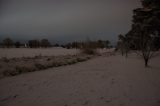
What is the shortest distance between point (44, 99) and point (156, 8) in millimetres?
17101

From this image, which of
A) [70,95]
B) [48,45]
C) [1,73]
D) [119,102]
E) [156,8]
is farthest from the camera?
[48,45]

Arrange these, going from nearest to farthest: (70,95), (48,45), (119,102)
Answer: (119,102), (70,95), (48,45)

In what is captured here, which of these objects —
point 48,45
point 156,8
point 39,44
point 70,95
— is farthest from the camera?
point 48,45

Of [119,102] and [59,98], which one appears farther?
[59,98]

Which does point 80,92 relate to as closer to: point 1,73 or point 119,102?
point 119,102

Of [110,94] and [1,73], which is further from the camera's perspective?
[1,73]

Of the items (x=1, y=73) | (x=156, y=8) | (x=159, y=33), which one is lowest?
(x=1, y=73)

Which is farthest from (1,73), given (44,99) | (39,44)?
(39,44)

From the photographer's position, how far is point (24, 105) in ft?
11.8

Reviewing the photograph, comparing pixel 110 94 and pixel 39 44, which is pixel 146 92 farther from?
pixel 39 44

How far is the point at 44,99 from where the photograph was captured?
3910mm

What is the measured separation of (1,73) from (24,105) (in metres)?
4.98

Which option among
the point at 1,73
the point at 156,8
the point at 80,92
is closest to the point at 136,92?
the point at 80,92

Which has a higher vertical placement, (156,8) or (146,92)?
(156,8)
